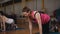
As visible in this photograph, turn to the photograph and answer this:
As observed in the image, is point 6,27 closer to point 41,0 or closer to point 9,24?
point 9,24

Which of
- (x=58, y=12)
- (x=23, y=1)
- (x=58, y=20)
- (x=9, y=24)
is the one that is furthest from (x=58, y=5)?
(x=9, y=24)

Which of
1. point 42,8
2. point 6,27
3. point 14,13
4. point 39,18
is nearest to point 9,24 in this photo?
point 6,27

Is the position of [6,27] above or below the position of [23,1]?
below

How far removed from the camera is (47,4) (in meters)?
8.31

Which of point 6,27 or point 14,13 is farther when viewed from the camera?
point 14,13

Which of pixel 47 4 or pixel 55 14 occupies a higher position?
pixel 47 4

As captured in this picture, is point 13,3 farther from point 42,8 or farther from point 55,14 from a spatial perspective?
point 55,14

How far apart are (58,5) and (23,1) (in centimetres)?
182

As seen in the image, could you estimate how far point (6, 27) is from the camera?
6.61 metres

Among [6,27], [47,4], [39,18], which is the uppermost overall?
[47,4]

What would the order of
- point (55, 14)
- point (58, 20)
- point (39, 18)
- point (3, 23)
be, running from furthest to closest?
point (55, 14) → point (58, 20) → point (3, 23) → point (39, 18)

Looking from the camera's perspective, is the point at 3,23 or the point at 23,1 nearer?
the point at 3,23

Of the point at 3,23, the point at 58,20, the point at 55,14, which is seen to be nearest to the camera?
the point at 3,23

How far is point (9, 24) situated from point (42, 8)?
2.32m
